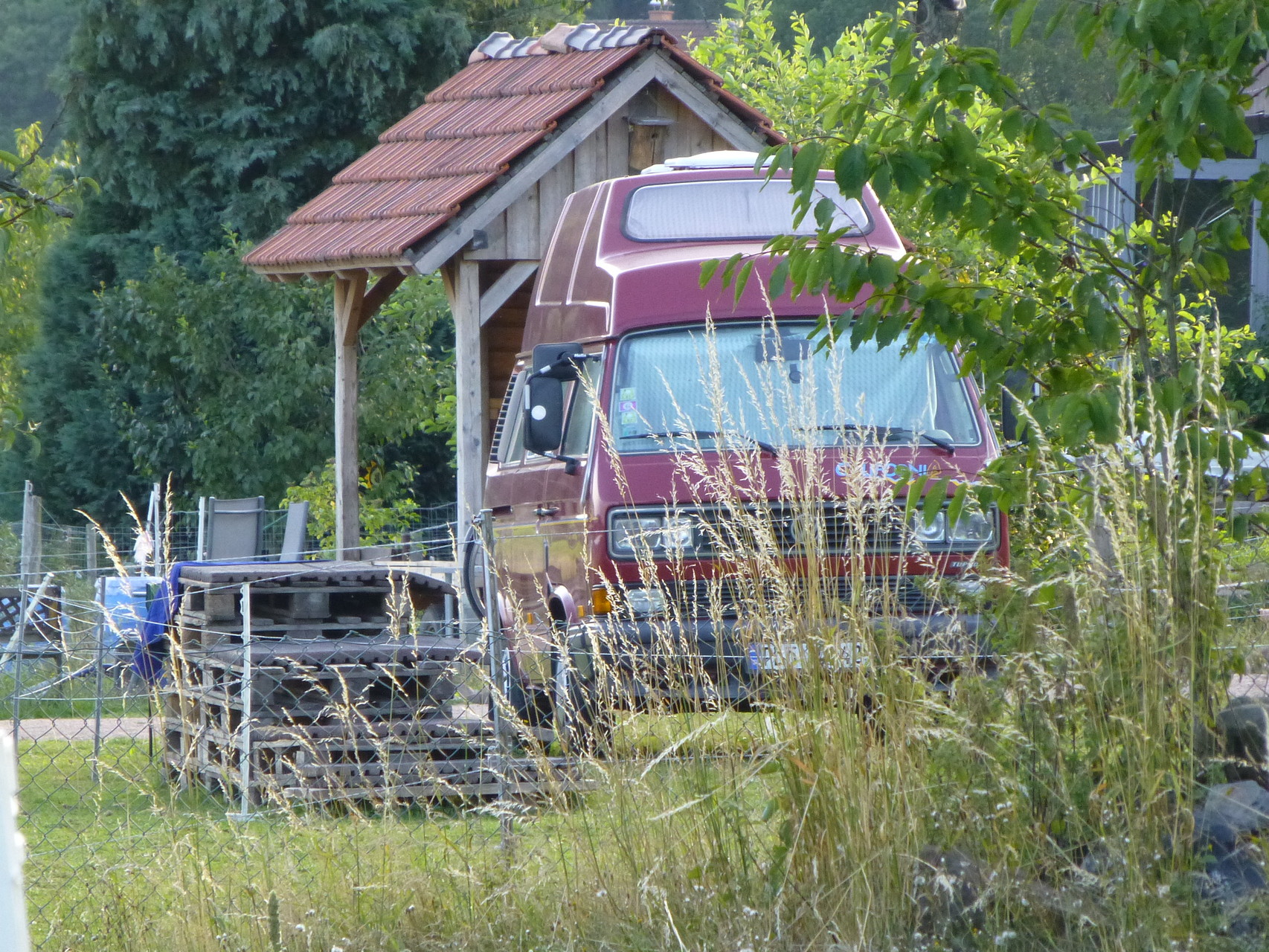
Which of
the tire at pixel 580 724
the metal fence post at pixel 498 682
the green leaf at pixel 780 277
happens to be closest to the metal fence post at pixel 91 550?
the metal fence post at pixel 498 682

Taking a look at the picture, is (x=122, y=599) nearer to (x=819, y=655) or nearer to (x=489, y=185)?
(x=489, y=185)

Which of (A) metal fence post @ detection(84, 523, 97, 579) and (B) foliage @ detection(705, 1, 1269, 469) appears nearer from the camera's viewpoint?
(B) foliage @ detection(705, 1, 1269, 469)

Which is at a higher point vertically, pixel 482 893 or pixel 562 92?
pixel 562 92

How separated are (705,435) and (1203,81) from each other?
11.2 ft

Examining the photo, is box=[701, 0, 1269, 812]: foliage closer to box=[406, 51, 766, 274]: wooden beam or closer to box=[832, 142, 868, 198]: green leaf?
box=[832, 142, 868, 198]: green leaf

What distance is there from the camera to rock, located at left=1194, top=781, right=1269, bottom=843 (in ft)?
11.9

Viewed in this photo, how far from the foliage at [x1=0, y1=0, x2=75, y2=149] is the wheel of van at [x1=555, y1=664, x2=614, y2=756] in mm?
44346

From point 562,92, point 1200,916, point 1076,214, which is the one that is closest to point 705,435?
point 1076,214

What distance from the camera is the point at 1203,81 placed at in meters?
3.85

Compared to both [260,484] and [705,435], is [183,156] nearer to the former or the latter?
[260,484]

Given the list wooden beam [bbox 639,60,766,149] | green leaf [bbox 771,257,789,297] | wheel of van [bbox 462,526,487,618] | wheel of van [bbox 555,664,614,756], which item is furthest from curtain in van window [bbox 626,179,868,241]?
wooden beam [bbox 639,60,766,149]

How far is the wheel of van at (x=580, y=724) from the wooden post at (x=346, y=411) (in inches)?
337

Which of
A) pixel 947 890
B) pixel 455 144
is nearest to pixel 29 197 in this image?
pixel 947 890

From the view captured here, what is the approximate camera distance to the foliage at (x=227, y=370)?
2034 centimetres
